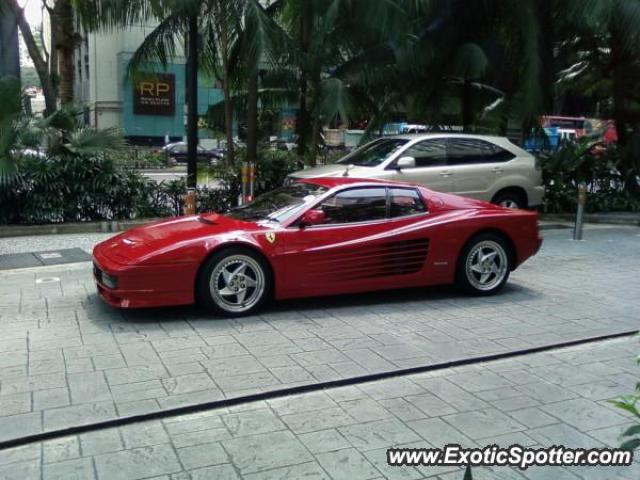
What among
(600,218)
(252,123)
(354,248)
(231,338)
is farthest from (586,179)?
(231,338)

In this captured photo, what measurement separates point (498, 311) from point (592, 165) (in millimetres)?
9324

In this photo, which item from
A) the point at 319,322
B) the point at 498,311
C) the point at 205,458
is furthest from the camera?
the point at 498,311

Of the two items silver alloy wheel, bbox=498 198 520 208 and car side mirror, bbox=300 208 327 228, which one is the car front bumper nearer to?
car side mirror, bbox=300 208 327 228

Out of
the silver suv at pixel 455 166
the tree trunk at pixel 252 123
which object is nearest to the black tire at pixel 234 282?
the silver suv at pixel 455 166

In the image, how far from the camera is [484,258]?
758cm

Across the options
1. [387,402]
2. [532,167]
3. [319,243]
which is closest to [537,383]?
[387,402]

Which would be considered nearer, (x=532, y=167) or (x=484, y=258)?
(x=484, y=258)

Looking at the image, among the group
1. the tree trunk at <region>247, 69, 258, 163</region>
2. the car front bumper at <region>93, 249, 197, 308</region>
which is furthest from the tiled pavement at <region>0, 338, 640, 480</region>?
the tree trunk at <region>247, 69, 258, 163</region>

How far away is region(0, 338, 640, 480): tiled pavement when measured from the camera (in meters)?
3.76

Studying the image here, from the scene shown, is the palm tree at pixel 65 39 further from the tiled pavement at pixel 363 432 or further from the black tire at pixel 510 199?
the tiled pavement at pixel 363 432

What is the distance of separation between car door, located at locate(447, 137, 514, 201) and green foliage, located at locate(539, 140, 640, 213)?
301 centimetres

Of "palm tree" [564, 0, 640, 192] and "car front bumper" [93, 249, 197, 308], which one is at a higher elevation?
"palm tree" [564, 0, 640, 192]

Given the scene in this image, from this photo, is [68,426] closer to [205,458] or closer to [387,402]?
[205,458]

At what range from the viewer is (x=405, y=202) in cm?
739
